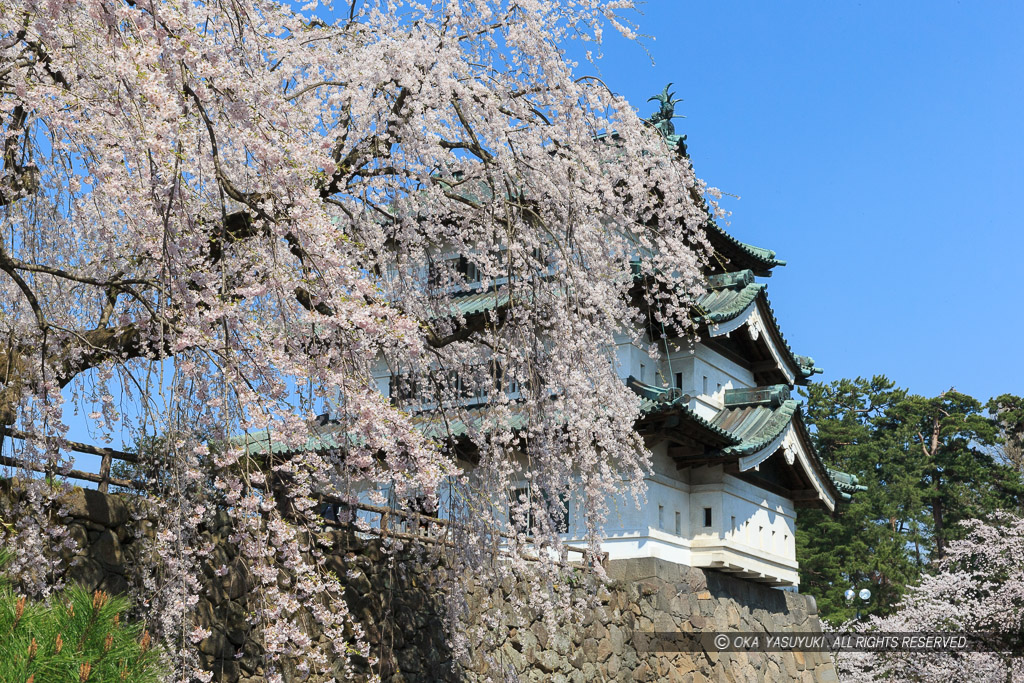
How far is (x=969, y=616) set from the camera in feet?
52.8

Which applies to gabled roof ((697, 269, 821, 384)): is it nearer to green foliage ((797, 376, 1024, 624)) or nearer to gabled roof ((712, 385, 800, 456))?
gabled roof ((712, 385, 800, 456))

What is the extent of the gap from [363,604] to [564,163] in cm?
454

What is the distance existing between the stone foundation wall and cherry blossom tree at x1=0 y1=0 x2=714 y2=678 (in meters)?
0.52

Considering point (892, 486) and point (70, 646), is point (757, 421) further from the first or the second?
point (892, 486)

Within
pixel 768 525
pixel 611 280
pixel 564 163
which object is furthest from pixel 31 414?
pixel 768 525

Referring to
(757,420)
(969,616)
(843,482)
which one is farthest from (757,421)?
(969,616)

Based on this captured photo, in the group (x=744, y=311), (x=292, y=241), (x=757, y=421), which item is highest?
(x=744, y=311)

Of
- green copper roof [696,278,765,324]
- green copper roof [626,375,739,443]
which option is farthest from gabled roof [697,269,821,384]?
green copper roof [626,375,739,443]

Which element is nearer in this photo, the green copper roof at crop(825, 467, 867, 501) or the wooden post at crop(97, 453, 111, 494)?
the wooden post at crop(97, 453, 111, 494)

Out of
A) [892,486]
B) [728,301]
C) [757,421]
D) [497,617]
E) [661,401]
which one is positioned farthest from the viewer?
[892,486]

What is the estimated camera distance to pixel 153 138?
4.61m

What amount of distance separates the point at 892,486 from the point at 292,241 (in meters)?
33.5

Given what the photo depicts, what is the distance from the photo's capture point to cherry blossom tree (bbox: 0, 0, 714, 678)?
17.1 feet

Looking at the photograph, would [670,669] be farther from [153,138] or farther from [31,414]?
[153,138]
